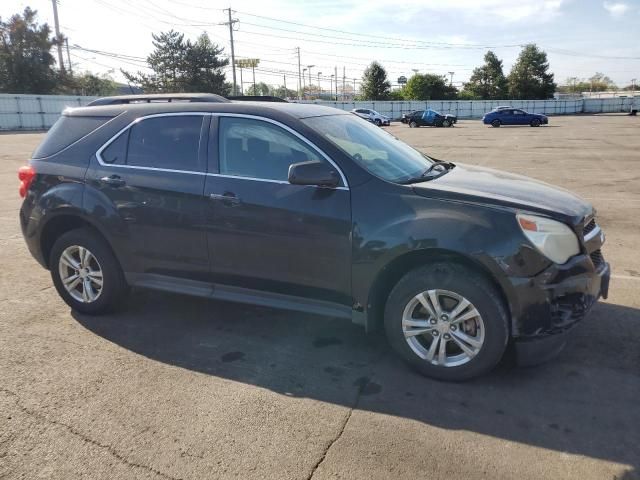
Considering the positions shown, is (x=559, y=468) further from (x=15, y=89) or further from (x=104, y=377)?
(x=15, y=89)

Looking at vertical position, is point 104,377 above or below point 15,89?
below

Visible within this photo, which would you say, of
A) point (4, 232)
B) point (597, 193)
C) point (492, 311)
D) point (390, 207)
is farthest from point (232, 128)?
point (597, 193)

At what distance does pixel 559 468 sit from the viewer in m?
2.68

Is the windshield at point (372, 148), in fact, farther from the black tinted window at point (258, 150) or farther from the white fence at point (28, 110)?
the white fence at point (28, 110)

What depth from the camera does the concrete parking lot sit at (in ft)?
9.06

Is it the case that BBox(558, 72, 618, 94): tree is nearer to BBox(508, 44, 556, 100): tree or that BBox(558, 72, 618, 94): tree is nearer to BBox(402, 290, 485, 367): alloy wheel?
BBox(508, 44, 556, 100): tree

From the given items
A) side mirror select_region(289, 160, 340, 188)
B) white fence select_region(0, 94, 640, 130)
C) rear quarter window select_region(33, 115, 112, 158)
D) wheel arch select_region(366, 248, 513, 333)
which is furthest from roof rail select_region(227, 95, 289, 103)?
white fence select_region(0, 94, 640, 130)

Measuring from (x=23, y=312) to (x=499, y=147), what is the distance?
20001 millimetres

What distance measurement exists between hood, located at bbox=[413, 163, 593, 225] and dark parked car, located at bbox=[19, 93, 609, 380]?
2cm

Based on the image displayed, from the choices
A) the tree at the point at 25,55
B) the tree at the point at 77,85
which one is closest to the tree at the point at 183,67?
the tree at the point at 77,85

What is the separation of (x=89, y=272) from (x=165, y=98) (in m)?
1.70

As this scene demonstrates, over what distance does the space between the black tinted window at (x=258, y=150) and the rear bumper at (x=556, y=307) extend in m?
1.79

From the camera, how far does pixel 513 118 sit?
4144cm

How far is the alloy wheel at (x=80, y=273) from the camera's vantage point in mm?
4668
